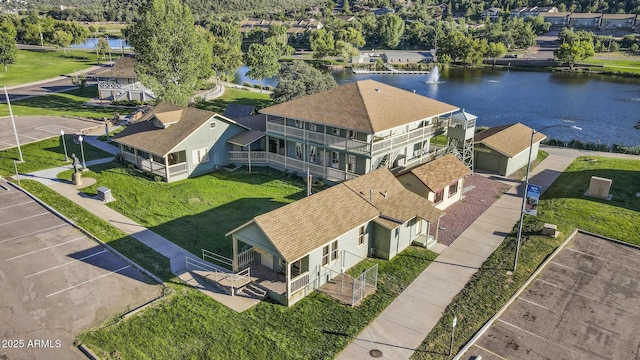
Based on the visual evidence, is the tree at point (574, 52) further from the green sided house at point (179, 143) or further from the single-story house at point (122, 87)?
the green sided house at point (179, 143)

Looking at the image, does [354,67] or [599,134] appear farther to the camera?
[354,67]

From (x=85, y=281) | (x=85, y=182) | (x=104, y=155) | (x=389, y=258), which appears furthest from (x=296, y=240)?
(x=104, y=155)

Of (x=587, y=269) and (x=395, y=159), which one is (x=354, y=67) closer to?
(x=395, y=159)

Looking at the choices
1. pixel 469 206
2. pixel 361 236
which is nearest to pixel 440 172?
pixel 469 206

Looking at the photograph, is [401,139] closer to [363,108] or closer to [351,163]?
[363,108]

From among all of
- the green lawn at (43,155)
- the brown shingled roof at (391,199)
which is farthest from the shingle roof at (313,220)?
the green lawn at (43,155)

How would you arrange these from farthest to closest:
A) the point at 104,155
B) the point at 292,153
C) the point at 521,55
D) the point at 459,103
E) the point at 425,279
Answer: the point at 521,55 → the point at 459,103 → the point at 104,155 → the point at 292,153 → the point at 425,279

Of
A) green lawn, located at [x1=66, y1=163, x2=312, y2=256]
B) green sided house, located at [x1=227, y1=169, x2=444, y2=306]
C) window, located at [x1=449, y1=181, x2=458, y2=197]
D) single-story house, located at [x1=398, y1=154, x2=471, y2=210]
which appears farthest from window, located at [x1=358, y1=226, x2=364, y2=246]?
window, located at [x1=449, y1=181, x2=458, y2=197]
